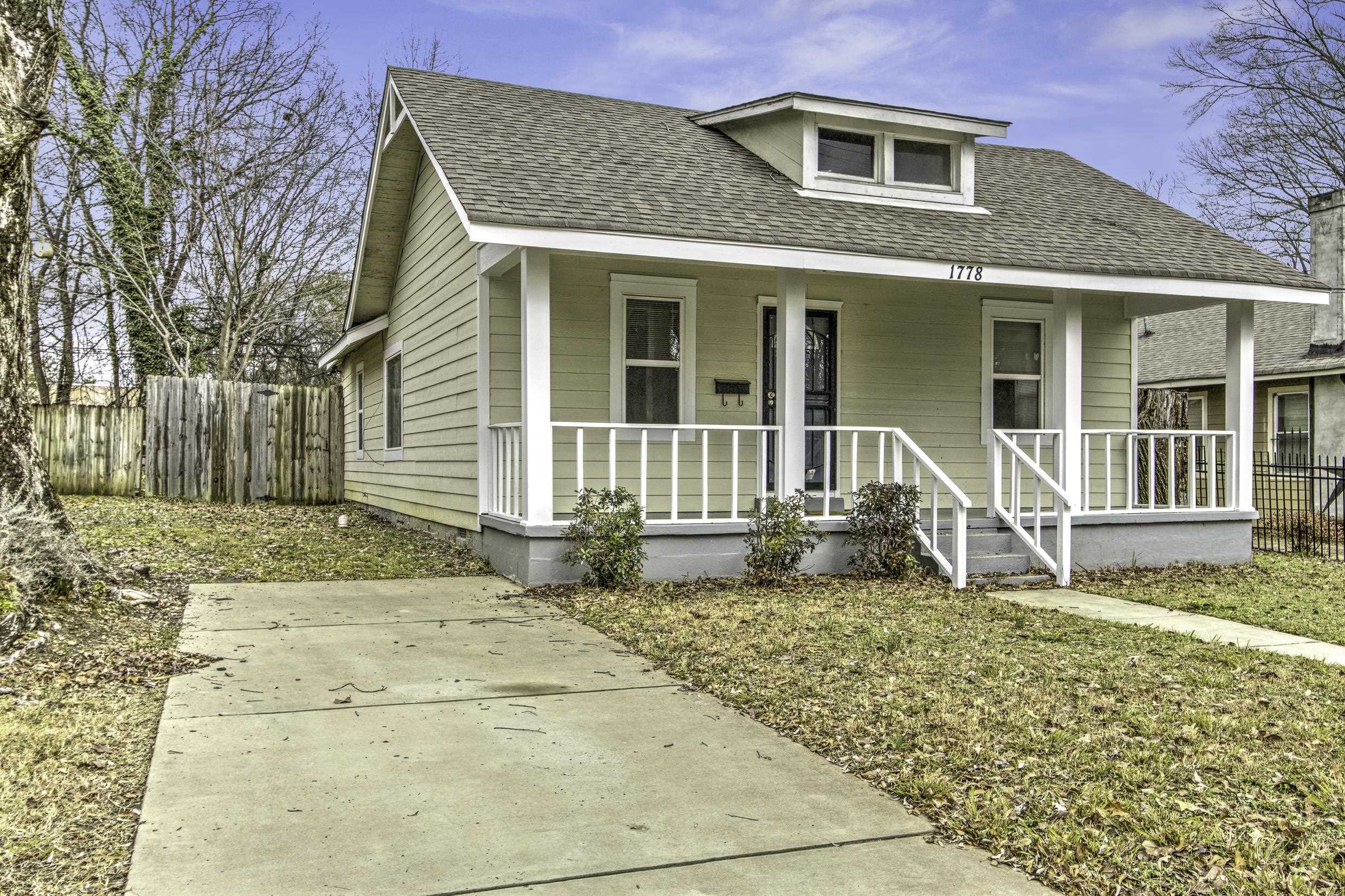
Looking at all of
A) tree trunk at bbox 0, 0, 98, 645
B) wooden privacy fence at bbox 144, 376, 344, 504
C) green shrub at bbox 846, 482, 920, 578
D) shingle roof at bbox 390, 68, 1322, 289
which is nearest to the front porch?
green shrub at bbox 846, 482, 920, 578

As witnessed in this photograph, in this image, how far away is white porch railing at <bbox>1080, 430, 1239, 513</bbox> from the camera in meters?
10.7

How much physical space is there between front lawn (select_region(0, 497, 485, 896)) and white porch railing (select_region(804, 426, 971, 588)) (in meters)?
3.70

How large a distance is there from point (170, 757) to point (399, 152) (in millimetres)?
9368

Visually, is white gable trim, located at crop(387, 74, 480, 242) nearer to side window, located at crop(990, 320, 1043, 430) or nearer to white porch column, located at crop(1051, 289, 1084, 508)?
white porch column, located at crop(1051, 289, 1084, 508)

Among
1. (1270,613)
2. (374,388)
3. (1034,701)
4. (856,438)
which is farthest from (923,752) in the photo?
(374,388)

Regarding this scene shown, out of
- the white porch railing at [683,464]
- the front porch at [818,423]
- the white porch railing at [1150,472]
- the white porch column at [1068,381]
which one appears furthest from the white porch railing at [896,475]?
the white porch railing at [1150,472]

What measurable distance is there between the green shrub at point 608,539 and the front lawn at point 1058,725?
58 centimetres

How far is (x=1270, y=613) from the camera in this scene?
8.09 metres

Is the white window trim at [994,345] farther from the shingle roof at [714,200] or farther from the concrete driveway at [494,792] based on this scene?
the concrete driveway at [494,792]

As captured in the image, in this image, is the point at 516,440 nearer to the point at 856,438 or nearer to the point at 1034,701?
the point at 856,438

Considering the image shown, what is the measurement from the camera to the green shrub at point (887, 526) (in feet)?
30.5

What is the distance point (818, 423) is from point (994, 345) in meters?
2.40

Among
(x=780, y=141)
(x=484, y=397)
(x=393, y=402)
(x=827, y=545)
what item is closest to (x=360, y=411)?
(x=393, y=402)

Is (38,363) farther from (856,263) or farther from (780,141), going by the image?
(856,263)
